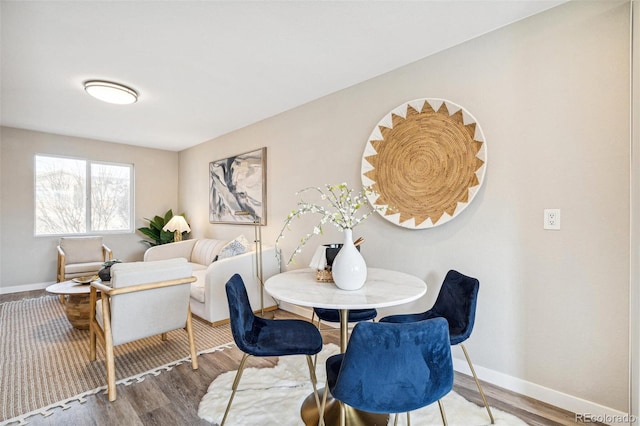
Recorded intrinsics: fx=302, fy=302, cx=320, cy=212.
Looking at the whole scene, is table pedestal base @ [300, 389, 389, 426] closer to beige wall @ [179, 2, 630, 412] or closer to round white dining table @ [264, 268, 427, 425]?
round white dining table @ [264, 268, 427, 425]

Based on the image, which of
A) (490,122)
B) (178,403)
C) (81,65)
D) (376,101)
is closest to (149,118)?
(81,65)

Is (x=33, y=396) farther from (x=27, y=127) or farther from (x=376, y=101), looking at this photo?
(x=27, y=127)

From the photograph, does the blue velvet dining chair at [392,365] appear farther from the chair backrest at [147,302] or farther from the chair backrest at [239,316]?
the chair backrest at [147,302]

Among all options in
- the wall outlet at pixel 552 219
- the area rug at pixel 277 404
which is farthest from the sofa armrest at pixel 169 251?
the wall outlet at pixel 552 219

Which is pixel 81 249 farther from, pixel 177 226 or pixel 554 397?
pixel 554 397

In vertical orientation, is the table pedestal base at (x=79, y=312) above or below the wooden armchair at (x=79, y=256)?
below

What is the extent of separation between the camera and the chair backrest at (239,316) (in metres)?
1.55

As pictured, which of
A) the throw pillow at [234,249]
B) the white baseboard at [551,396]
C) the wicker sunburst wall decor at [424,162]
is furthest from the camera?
the throw pillow at [234,249]

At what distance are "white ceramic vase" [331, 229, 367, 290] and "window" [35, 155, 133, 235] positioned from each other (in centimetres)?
512

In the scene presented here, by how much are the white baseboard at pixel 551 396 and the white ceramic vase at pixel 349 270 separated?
1.14 metres

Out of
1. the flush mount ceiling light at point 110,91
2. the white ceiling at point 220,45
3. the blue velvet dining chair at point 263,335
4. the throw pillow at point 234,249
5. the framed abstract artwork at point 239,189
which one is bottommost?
A: the blue velvet dining chair at point 263,335

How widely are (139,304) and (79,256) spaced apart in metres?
3.41

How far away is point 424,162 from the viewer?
231cm

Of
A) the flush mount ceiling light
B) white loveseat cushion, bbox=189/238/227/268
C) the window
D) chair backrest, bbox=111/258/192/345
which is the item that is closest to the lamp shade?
white loveseat cushion, bbox=189/238/227/268
